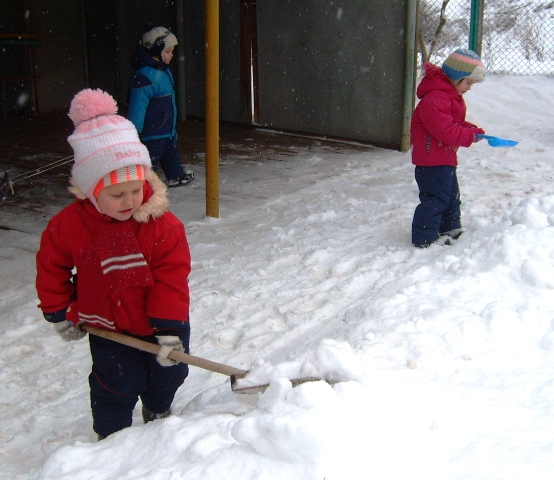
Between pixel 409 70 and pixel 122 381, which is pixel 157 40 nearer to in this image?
pixel 409 70

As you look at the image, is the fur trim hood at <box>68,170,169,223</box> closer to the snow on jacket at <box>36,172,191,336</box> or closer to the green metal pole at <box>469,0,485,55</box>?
the snow on jacket at <box>36,172,191,336</box>

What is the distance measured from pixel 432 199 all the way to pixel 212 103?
6.73ft

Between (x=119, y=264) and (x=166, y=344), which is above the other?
(x=119, y=264)

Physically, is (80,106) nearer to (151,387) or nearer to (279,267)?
(151,387)

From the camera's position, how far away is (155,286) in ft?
8.18

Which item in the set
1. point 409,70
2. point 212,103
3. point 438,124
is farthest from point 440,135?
point 409,70

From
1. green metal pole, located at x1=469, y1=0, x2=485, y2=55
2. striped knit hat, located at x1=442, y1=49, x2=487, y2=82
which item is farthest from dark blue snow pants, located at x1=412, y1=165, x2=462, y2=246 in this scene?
green metal pole, located at x1=469, y1=0, x2=485, y2=55

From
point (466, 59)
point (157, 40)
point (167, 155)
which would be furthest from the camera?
point (167, 155)

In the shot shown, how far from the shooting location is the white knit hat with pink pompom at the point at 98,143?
2.34 m

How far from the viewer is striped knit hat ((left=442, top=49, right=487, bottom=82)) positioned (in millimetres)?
4281

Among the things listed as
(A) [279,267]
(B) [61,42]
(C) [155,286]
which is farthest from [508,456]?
(B) [61,42]

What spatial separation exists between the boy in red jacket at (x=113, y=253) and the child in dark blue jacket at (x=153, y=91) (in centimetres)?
363

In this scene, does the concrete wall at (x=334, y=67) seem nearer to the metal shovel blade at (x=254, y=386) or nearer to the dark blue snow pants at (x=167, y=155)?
the dark blue snow pants at (x=167, y=155)

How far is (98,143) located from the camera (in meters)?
2.36
